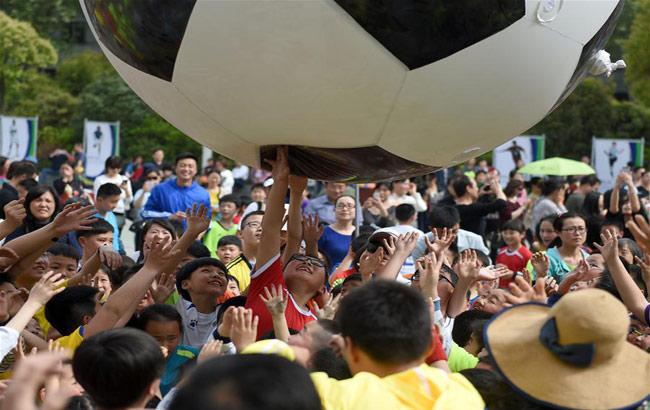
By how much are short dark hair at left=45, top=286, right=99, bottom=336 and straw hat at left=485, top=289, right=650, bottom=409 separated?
8.05ft

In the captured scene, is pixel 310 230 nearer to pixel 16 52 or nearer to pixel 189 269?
pixel 189 269

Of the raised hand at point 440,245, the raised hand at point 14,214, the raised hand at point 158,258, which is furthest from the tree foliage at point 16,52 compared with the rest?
the raised hand at point 158,258

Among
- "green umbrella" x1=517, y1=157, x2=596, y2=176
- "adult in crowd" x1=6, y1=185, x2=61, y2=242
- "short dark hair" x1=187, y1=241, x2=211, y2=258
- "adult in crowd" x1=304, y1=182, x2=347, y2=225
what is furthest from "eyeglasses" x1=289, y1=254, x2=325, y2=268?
"green umbrella" x1=517, y1=157, x2=596, y2=176

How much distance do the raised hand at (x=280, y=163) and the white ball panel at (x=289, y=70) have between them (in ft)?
0.68

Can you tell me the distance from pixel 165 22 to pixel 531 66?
1.32 meters

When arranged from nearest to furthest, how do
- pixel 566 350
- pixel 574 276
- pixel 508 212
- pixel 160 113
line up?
pixel 566 350
pixel 160 113
pixel 574 276
pixel 508 212

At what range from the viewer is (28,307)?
11.5ft

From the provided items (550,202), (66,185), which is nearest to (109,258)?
(66,185)

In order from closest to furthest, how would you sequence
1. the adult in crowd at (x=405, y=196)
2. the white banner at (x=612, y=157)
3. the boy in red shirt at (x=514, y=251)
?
the boy in red shirt at (x=514, y=251)
the adult in crowd at (x=405, y=196)
the white banner at (x=612, y=157)

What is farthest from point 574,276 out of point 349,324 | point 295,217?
point 349,324

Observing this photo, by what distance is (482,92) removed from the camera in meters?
3.61

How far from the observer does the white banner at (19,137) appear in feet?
68.0

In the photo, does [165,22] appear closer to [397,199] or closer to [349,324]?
[349,324]

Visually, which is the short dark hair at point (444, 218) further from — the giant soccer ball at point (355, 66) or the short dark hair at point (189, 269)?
the giant soccer ball at point (355, 66)
